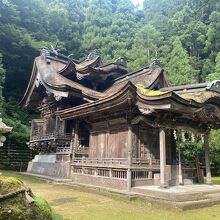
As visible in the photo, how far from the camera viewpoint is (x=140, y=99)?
10.8 meters

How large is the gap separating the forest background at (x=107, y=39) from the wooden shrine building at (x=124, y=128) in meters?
7.39

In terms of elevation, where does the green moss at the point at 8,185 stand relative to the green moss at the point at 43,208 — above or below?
above

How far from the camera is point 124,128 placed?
13.1 metres

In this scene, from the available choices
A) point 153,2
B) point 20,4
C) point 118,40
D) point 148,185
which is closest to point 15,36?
point 20,4

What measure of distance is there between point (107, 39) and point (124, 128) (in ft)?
140

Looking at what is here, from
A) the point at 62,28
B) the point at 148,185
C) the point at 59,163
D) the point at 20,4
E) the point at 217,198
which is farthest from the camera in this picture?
→ the point at 62,28

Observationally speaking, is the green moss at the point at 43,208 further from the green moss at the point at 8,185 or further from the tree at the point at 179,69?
the tree at the point at 179,69

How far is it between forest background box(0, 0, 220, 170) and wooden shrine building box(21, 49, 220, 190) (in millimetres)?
7394

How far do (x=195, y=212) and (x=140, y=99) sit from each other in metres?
4.37

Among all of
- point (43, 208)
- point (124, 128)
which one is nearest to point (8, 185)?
point (43, 208)

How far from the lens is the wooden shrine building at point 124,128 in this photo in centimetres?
1105

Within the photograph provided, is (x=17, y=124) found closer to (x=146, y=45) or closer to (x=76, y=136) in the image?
(x=76, y=136)

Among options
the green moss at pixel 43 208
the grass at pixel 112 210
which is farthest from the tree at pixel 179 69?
the green moss at pixel 43 208

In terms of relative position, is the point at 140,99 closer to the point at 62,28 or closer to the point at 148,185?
the point at 148,185
